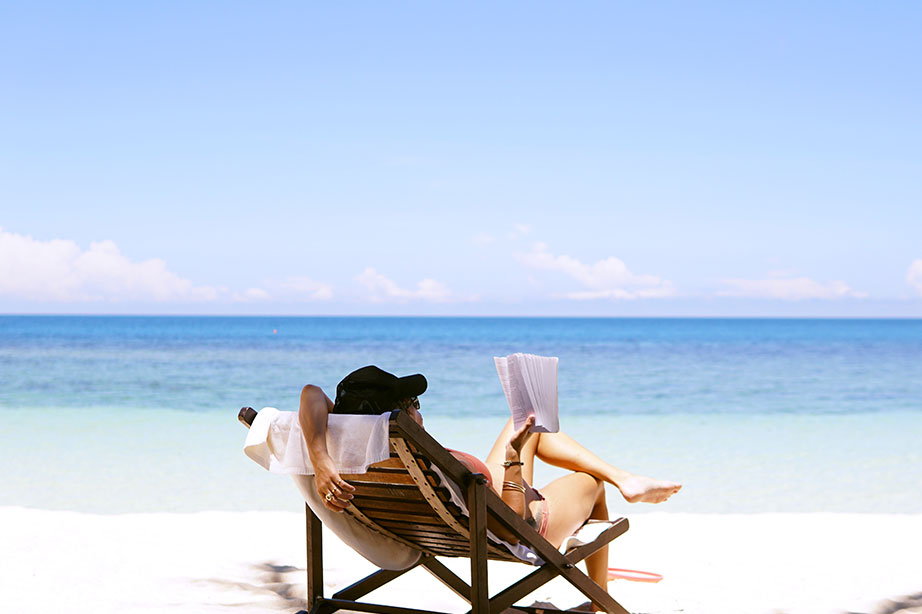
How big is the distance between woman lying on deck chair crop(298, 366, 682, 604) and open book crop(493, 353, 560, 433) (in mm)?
35

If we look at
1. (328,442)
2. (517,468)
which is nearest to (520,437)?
(517,468)

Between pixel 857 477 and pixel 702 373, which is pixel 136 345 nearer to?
pixel 702 373

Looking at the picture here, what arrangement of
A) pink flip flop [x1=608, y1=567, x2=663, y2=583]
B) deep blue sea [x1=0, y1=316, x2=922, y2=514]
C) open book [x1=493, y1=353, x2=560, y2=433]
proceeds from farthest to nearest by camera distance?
deep blue sea [x1=0, y1=316, x2=922, y2=514], pink flip flop [x1=608, y1=567, x2=663, y2=583], open book [x1=493, y1=353, x2=560, y2=433]

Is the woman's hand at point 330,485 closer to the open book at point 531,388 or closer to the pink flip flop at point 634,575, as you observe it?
the open book at point 531,388

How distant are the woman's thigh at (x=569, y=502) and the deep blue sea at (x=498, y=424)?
376cm

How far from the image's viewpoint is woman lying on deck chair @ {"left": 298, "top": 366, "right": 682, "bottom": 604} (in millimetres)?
2645

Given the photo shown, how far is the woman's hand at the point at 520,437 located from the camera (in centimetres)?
288

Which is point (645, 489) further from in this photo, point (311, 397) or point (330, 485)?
point (311, 397)

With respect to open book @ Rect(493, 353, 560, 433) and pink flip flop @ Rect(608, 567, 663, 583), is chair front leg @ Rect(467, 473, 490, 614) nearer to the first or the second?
open book @ Rect(493, 353, 560, 433)

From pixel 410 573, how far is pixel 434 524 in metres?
1.82

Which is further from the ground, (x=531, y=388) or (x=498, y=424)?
(x=531, y=388)

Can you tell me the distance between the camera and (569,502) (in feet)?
10.5

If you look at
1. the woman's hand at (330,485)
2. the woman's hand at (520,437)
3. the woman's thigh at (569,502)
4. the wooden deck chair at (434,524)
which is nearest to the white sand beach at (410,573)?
the wooden deck chair at (434,524)

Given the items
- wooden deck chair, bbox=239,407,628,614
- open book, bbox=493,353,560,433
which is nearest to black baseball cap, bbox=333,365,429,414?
wooden deck chair, bbox=239,407,628,614
